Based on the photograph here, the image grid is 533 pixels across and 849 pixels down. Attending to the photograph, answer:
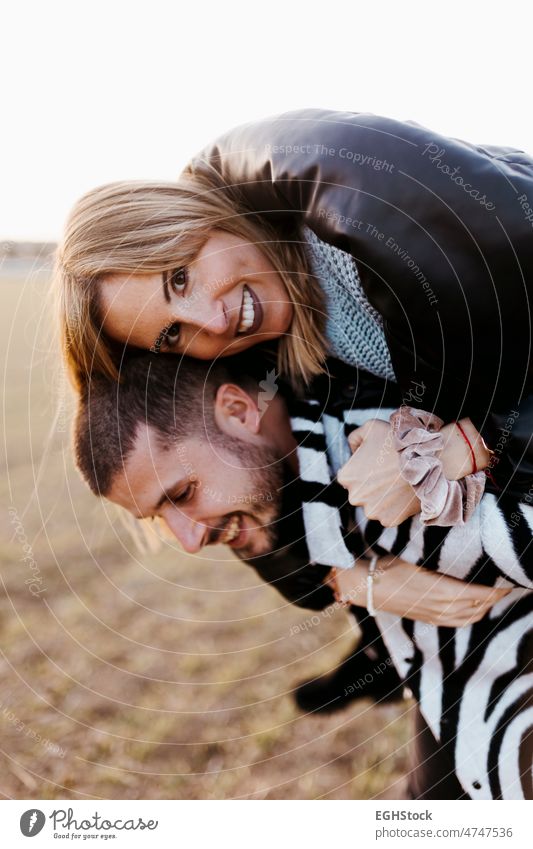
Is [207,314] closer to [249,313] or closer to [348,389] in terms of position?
[249,313]

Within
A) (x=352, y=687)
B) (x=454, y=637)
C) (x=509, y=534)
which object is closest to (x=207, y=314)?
(x=509, y=534)

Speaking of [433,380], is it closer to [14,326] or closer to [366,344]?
[366,344]

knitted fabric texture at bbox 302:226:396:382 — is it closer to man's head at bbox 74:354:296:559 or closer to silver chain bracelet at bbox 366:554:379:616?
man's head at bbox 74:354:296:559

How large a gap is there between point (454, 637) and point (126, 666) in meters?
0.60

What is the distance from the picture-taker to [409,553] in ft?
2.24

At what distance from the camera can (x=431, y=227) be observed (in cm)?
55

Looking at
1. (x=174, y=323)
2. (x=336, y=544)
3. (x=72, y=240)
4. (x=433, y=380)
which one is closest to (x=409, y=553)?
(x=336, y=544)

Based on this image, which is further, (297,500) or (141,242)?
(297,500)

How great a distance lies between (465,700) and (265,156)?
63 cm

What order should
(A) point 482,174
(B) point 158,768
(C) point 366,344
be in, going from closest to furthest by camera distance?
(A) point 482,174, (C) point 366,344, (B) point 158,768

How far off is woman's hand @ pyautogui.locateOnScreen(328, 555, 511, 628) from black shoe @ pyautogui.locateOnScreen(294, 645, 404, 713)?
0.96ft

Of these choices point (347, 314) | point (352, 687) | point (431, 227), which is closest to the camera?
point (431, 227)

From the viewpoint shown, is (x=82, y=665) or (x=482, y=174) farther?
(x=82, y=665)

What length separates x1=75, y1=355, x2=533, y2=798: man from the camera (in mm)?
701
